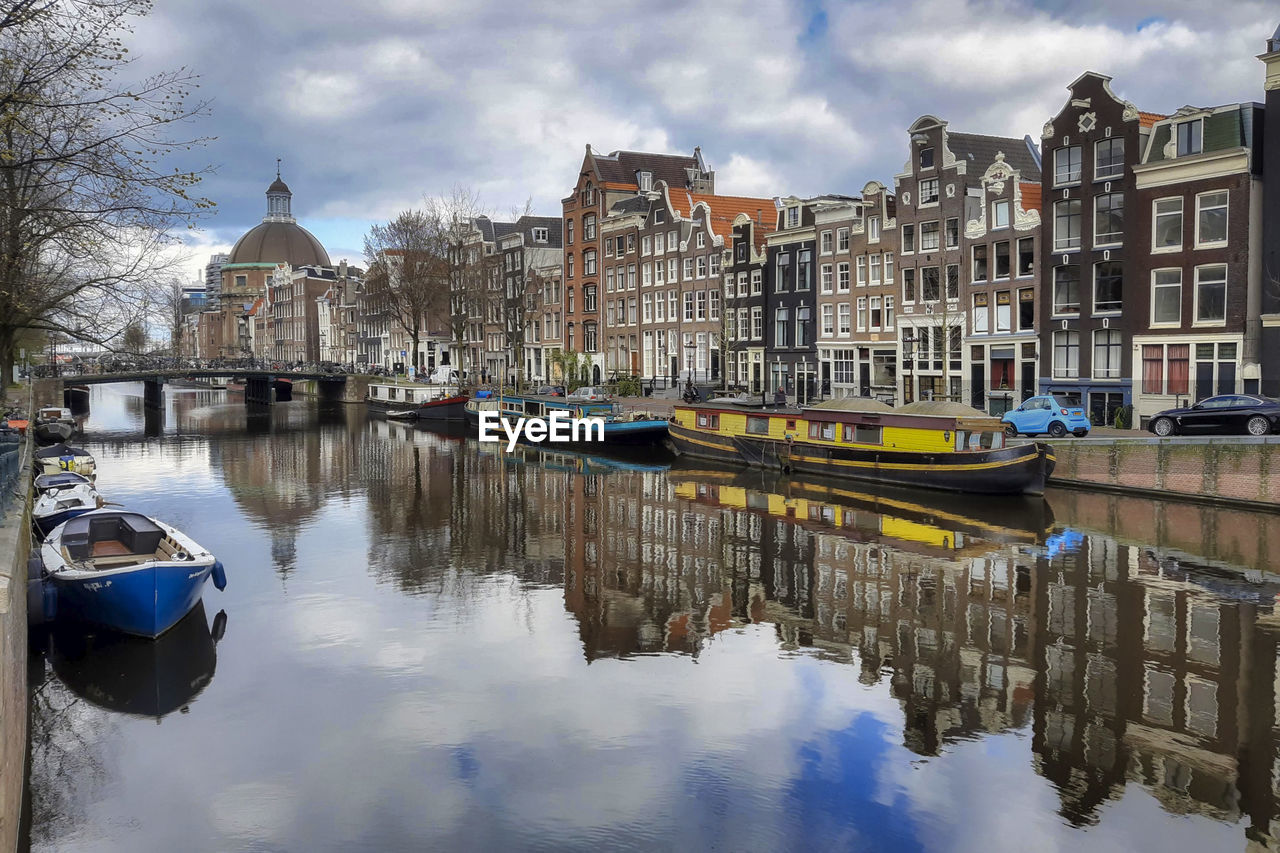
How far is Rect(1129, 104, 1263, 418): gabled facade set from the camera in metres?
39.7

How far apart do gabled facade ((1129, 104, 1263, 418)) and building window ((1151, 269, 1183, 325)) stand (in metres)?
0.04

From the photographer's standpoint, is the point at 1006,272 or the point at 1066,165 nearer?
the point at 1066,165

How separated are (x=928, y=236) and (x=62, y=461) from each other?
38.8 metres

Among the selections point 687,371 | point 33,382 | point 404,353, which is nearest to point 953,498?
point 687,371

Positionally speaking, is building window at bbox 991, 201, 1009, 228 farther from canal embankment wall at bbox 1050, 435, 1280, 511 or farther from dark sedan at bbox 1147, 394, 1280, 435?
canal embankment wall at bbox 1050, 435, 1280, 511

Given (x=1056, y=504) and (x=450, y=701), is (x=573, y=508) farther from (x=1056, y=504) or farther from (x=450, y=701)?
(x=450, y=701)

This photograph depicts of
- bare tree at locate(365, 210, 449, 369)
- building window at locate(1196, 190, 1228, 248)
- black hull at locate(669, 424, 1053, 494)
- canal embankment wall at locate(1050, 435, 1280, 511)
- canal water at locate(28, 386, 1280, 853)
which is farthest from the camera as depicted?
bare tree at locate(365, 210, 449, 369)

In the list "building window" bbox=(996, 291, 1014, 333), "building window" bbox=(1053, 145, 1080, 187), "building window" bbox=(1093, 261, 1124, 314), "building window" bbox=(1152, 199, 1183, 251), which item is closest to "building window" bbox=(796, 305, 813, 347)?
"building window" bbox=(996, 291, 1014, 333)

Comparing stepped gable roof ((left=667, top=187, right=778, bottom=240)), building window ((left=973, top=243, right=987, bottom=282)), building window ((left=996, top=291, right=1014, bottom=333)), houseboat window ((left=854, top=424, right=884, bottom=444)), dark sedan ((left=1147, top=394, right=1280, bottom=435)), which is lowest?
houseboat window ((left=854, top=424, right=884, bottom=444))

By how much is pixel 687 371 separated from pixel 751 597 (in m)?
48.6

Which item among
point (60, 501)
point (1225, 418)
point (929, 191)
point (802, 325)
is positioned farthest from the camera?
point (802, 325)

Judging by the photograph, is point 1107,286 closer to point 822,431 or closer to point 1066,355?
point 1066,355

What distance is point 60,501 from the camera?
27344 millimetres

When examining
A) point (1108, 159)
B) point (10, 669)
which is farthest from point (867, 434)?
point (10, 669)
